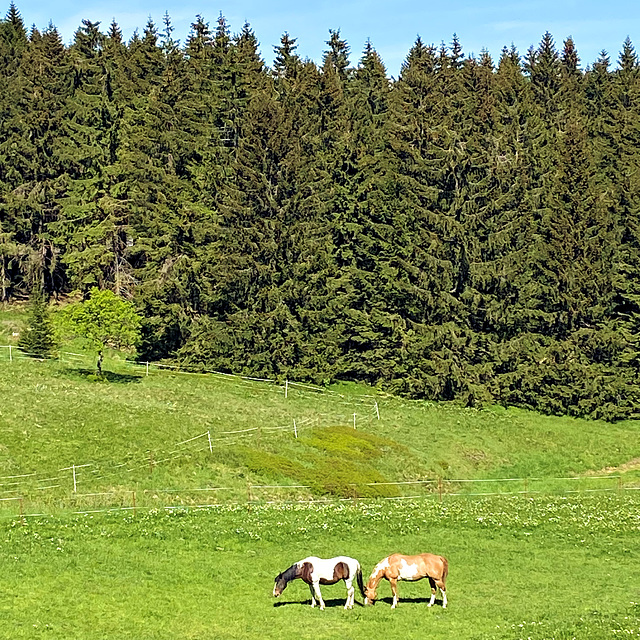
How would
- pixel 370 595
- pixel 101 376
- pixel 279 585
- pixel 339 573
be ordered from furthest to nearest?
pixel 101 376
pixel 370 595
pixel 279 585
pixel 339 573

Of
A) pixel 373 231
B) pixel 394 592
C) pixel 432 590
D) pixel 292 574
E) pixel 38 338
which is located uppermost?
pixel 373 231

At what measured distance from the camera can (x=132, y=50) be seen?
82750 millimetres

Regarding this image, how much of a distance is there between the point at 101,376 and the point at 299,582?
33138 millimetres

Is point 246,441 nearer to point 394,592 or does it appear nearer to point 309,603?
point 309,603

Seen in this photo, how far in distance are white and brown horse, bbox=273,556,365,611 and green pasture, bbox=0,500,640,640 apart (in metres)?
0.43

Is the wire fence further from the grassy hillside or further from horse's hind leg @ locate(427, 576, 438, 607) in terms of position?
horse's hind leg @ locate(427, 576, 438, 607)

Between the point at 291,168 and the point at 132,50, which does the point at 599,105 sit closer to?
the point at 291,168

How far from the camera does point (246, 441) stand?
42.6 m

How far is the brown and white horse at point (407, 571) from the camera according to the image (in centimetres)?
2289

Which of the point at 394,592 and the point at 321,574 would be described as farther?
the point at 394,592

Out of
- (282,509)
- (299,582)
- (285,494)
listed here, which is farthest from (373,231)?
(299,582)

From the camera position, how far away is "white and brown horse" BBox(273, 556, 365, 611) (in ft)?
73.5

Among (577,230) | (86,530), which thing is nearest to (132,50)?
(577,230)

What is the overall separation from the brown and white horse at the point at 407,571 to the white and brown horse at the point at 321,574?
1.67 ft
